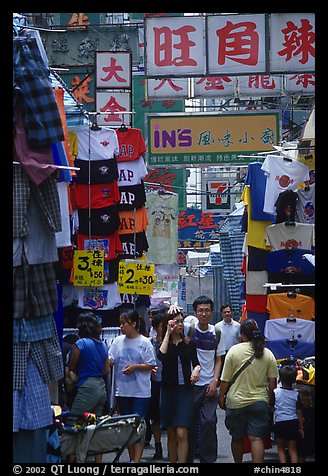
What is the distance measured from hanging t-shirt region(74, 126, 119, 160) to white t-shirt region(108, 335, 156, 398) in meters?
3.91

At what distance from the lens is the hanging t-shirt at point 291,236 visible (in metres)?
14.2

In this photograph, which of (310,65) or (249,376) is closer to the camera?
(249,376)

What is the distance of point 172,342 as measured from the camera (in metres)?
9.98

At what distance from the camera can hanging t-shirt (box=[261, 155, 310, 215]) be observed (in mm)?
14031

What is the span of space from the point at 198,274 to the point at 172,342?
77.7 feet

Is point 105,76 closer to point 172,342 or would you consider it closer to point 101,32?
point 101,32

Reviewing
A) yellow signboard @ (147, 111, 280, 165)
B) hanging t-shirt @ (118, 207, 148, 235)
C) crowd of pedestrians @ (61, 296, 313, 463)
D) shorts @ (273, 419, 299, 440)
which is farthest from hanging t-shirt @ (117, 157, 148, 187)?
shorts @ (273, 419, 299, 440)

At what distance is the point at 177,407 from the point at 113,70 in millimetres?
9054

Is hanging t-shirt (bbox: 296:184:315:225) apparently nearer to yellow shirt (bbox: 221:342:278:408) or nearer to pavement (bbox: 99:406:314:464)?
pavement (bbox: 99:406:314:464)

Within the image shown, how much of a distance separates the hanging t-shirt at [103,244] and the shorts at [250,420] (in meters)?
4.88

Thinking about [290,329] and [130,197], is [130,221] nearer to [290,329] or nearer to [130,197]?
[130,197]

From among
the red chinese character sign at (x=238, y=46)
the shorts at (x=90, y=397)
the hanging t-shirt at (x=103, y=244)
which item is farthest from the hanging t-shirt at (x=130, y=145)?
the shorts at (x=90, y=397)
